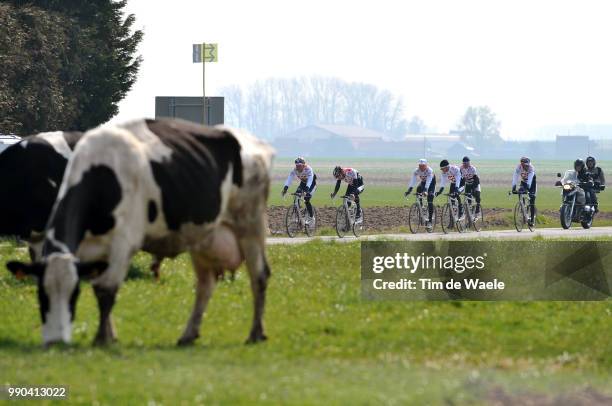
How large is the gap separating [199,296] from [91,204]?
2.12 meters

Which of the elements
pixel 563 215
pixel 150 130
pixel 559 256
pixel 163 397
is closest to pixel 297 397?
pixel 163 397

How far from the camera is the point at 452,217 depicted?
43.6 meters

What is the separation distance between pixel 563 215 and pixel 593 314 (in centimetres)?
2691

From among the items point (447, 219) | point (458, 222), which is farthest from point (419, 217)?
point (458, 222)

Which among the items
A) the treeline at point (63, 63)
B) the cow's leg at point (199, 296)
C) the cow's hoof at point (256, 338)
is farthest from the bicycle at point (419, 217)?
the cow's hoof at point (256, 338)

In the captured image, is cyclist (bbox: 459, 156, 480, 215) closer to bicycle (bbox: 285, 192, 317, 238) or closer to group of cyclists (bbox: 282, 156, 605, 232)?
group of cyclists (bbox: 282, 156, 605, 232)

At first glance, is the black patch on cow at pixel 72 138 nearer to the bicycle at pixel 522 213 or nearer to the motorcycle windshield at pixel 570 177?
the bicycle at pixel 522 213

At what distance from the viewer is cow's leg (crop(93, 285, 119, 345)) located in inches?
574

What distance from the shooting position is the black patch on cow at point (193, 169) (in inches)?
596

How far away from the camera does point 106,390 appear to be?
1194cm

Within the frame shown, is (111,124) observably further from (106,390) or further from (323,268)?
(323,268)

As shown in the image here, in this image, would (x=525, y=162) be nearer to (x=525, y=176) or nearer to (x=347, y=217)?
(x=525, y=176)

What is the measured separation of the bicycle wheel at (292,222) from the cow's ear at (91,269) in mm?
25705

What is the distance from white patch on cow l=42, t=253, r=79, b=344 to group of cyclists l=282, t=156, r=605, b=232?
25043mm
